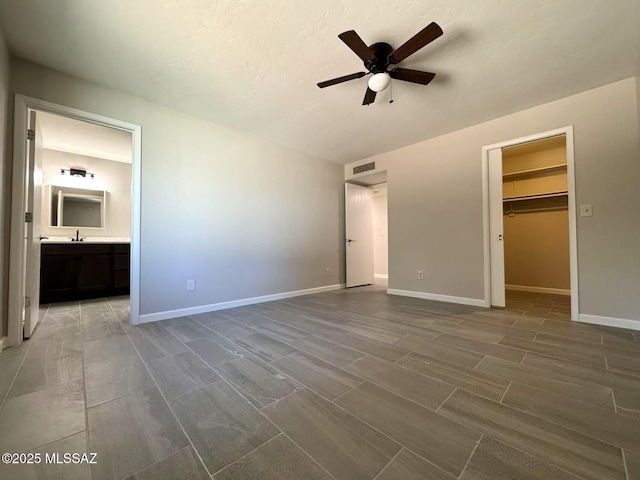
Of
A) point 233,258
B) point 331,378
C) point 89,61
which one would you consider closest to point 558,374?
point 331,378

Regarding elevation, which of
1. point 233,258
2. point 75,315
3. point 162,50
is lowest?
point 75,315

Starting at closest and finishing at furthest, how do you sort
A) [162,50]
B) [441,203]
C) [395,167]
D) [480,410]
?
[480,410]
[162,50]
[441,203]
[395,167]

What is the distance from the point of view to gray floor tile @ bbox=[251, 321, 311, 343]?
2172 mm

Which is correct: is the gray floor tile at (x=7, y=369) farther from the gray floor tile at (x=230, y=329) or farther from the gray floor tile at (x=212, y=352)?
the gray floor tile at (x=230, y=329)

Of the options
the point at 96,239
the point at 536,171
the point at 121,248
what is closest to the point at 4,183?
the point at 121,248

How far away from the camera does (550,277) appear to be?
164 inches

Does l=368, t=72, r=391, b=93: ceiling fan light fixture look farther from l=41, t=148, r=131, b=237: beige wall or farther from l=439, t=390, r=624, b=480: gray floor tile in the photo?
l=41, t=148, r=131, b=237: beige wall

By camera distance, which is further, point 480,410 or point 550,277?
point 550,277

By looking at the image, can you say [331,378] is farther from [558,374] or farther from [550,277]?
[550,277]

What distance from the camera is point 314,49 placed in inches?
76.9

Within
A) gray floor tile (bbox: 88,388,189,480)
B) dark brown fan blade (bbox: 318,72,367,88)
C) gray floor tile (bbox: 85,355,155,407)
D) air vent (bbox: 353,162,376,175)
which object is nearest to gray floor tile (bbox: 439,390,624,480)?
gray floor tile (bbox: 88,388,189,480)

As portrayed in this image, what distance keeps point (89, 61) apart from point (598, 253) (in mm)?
5098

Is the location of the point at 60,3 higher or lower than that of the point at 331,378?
higher

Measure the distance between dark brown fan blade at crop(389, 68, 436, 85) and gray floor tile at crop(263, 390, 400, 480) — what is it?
2.41 m
